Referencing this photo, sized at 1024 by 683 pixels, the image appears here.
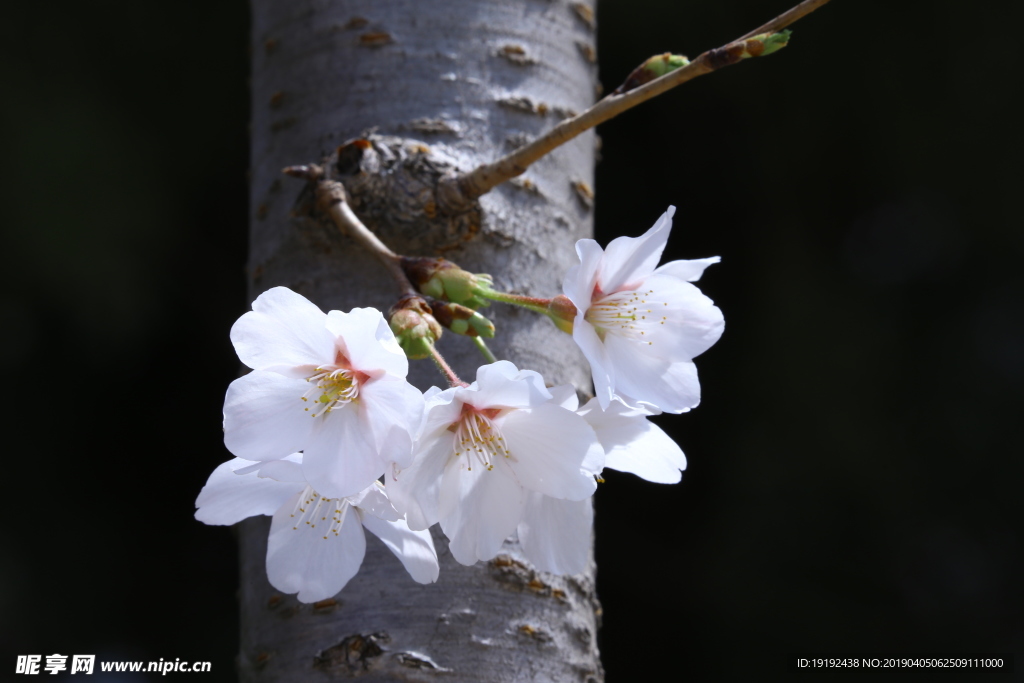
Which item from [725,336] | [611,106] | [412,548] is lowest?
[412,548]

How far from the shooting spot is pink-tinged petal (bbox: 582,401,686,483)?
0.58m

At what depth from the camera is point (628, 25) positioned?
6.79ft

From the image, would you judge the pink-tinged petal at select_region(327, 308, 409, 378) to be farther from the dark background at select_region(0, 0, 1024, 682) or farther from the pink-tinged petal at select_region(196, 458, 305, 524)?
the dark background at select_region(0, 0, 1024, 682)

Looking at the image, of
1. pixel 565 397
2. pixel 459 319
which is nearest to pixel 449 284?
pixel 459 319

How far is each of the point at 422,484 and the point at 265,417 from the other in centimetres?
11

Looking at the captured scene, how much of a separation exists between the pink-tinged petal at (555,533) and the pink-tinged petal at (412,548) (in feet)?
0.22

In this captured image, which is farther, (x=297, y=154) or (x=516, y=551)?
(x=297, y=154)

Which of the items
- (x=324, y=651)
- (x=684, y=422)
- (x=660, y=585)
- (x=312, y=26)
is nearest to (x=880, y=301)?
(x=684, y=422)

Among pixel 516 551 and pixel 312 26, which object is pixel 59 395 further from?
pixel 516 551

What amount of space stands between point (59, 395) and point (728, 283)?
1668 millimetres

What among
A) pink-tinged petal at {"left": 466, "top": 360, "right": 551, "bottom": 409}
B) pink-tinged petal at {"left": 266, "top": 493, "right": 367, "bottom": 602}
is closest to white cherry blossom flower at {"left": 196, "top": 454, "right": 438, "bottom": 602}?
pink-tinged petal at {"left": 266, "top": 493, "right": 367, "bottom": 602}

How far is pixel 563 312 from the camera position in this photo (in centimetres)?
63

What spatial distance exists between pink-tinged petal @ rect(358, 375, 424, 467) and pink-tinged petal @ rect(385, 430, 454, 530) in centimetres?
4

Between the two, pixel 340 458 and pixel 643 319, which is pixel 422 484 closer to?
pixel 340 458
